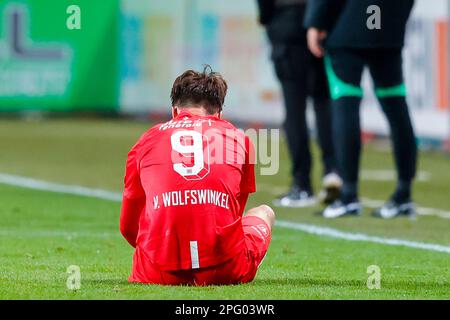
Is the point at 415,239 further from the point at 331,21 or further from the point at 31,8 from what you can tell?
the point at 31,8

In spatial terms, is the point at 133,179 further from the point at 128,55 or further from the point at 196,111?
the point at 128,55

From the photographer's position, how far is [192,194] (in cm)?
660

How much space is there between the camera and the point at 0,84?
21.2m

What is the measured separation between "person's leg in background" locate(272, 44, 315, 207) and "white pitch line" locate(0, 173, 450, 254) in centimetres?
125

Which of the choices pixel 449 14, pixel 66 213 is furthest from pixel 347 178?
pixel 449 14

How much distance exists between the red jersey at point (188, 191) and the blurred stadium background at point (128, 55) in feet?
41.8

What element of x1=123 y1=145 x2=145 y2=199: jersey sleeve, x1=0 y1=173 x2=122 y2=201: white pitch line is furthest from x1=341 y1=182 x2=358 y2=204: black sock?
x1=123 y1=145 x2=145 y2=199: jersey sleeve

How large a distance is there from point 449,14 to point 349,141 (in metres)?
6.43

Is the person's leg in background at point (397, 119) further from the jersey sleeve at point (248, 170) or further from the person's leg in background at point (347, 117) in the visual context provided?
the jersey sleeve at point (248, 170)

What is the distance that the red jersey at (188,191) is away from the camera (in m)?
6.59

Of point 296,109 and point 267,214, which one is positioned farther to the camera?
point 296,109

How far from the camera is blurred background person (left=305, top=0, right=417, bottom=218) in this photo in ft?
33.4

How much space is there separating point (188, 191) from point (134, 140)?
11639 mm

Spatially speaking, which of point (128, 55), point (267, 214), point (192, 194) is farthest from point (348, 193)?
point (128, 55)
